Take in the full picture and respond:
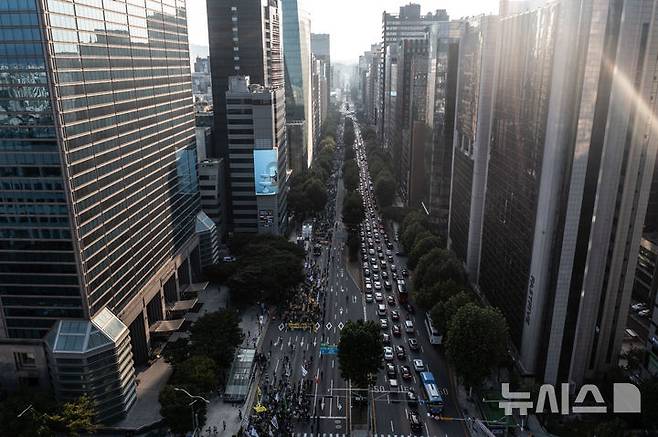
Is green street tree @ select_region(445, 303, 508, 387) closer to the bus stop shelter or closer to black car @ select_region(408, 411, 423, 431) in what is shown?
black car @ select_region(408, 411, 423, 431)

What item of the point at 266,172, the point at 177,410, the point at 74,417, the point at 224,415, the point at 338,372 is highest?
the point at 266,172

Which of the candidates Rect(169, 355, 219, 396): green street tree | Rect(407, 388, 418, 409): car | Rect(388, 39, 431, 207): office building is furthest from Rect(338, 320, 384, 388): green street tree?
Rect(388, 39, 431, 207): office building

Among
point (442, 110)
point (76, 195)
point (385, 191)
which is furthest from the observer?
point (385, 191)

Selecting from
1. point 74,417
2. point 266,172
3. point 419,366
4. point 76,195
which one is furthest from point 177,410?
point 266,172

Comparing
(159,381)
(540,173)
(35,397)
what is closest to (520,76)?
(540,173)

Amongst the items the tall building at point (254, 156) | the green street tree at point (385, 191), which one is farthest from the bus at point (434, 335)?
Result: the green street tree at point (385, 191)

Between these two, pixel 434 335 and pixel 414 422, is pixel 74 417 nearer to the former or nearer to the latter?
pixel 414 422

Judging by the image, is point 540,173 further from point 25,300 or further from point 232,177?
point 232,177

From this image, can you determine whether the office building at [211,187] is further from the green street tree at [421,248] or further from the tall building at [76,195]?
the green street tree at [421,248]
